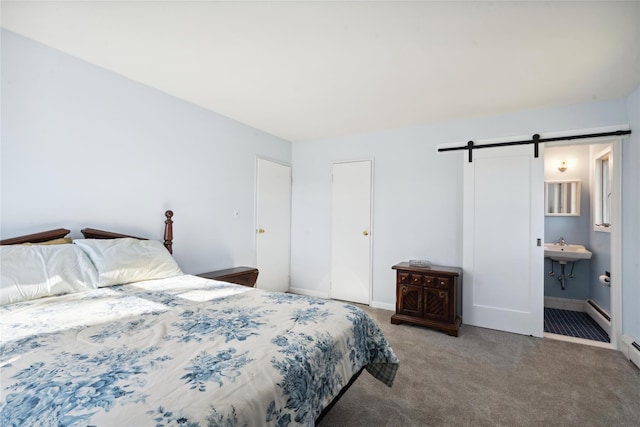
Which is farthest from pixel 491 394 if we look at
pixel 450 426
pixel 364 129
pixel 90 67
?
pixel 90 67

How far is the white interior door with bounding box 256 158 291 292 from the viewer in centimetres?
421

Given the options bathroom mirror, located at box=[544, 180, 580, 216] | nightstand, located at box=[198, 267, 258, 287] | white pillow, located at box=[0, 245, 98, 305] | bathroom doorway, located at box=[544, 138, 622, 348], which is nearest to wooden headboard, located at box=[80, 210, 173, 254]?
white pillow, located at box=[0, 245, 98, 305]

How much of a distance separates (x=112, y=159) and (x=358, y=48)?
2.23 meters

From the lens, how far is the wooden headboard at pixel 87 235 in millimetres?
2026

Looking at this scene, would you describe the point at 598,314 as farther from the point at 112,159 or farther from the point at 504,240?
the point at 112,159

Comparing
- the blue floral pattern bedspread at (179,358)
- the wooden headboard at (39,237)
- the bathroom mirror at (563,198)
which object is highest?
the bathroom mirror at (563,198)

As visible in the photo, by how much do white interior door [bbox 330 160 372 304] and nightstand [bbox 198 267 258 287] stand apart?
4.56ft

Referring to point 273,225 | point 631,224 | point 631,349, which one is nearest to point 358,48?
point 273,225

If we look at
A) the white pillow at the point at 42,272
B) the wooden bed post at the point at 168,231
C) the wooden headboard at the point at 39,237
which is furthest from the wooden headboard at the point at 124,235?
the white pillow at the point at 42,272

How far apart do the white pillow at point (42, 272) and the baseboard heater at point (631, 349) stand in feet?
14.0

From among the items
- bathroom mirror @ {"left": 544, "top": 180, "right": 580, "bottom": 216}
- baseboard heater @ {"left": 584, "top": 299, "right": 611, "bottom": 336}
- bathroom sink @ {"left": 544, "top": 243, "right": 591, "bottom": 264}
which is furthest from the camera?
bathroom mirror @ {"left": 544, "top": 180, "right": 580, "bottom": 216}

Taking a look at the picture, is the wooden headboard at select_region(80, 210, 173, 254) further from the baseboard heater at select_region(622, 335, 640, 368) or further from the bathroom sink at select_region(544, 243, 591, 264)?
the bathroom sink at select_region(544, 243, 591, 264)

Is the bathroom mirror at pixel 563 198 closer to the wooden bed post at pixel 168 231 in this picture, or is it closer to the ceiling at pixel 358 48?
the ceiling at pixel 358 48

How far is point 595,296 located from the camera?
3766 mm
